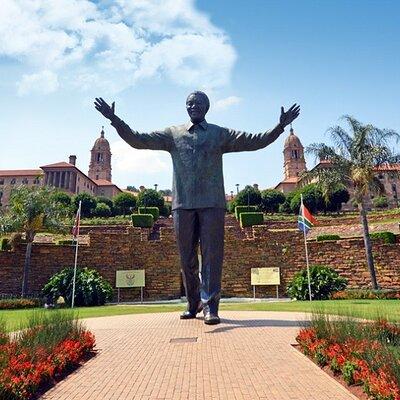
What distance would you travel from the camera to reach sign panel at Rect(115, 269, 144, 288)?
69.7ft

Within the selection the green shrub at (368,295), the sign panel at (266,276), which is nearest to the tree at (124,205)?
the sign panel at (266,276)

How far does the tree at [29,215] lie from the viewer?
20.6 metres

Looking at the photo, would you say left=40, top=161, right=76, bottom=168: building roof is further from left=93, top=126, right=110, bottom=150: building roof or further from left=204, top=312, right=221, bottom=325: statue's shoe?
left=204, top=312, right=221, bottom=325: statue's shoe

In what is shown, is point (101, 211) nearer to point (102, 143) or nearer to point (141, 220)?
point (141, 220)

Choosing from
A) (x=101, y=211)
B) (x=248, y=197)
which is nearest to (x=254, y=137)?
(x=101, y=211)

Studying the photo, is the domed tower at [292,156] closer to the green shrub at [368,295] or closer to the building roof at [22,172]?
the building roof at [22,172]

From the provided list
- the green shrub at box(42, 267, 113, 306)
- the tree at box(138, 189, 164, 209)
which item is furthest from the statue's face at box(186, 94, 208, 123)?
the tree at box(138, 189, 164, 209)

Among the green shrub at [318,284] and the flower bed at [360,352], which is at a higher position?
the green shrub at [318,284]

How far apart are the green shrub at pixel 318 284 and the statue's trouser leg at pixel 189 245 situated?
1246 cm

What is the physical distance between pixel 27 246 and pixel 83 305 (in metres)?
5.04

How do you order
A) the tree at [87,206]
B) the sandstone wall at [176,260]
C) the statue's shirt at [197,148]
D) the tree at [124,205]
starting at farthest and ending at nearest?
the tree at [124,205]
the tree at [87,206]
the sandstone wall at [176,260]
the statue's shirt at [197,148]

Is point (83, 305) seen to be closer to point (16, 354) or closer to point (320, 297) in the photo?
point (320, 297)

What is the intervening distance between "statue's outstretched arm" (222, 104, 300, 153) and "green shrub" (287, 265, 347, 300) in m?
13.0

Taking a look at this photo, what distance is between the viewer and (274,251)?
2262 cm
